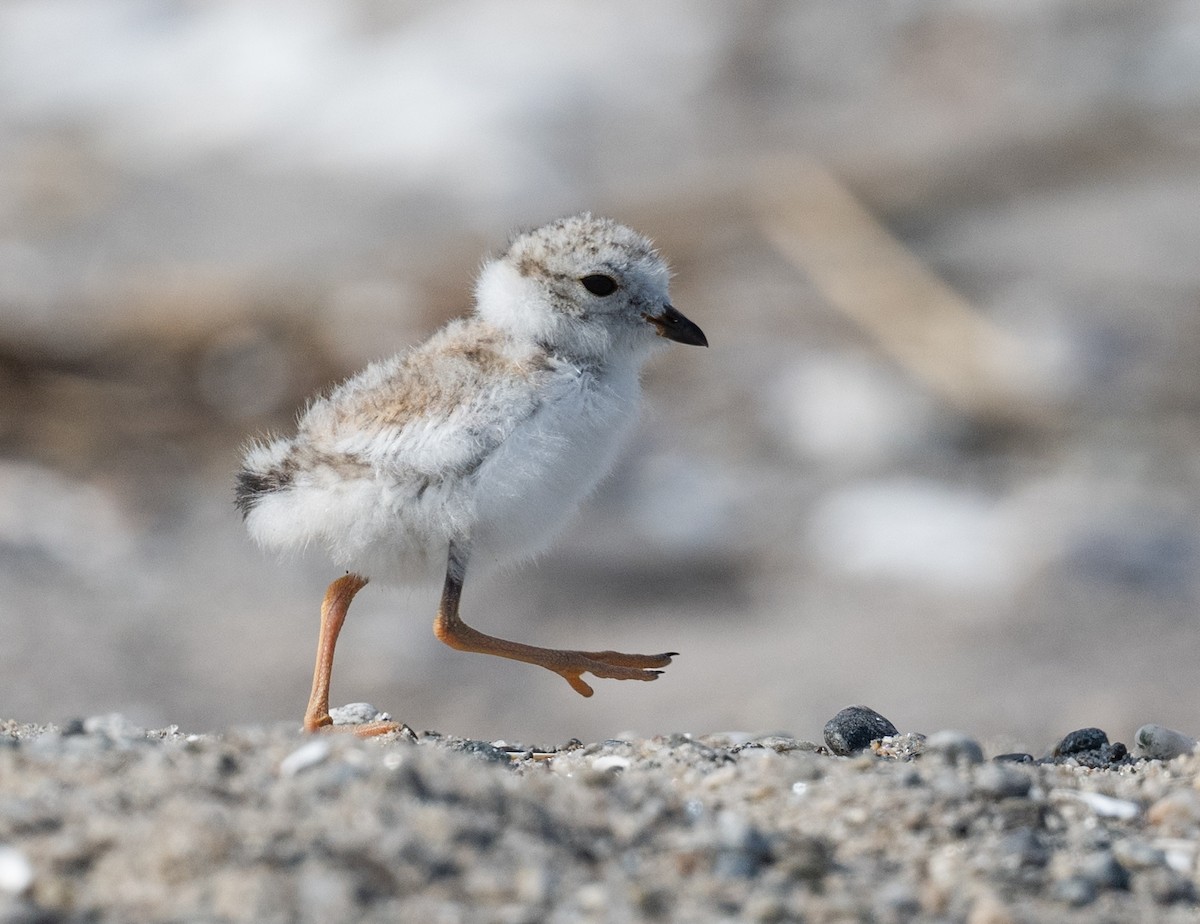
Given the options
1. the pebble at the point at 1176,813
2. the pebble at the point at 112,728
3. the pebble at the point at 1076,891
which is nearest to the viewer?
the pebble at the point at 1076,891

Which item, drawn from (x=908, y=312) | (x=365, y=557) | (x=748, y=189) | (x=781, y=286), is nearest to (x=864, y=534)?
(x=908, y=312)

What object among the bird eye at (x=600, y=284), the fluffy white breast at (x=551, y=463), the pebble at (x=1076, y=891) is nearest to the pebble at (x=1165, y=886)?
the pebble at (x=1076, y=891)

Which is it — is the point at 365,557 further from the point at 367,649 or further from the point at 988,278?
the point at 988,278

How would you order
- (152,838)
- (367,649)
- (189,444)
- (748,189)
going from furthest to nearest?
1. (748,189)
2. (189,444)
3. (367,649)
4. (152,838)

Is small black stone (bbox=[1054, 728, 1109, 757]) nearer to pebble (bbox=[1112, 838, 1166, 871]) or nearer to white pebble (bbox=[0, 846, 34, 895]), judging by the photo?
pebble (bbox=[1112, 838, 1166, 871])

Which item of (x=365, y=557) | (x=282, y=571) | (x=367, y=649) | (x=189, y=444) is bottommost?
(x=365, y=557)

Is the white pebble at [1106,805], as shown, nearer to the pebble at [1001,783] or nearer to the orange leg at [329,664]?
the pebble at [1001,783]

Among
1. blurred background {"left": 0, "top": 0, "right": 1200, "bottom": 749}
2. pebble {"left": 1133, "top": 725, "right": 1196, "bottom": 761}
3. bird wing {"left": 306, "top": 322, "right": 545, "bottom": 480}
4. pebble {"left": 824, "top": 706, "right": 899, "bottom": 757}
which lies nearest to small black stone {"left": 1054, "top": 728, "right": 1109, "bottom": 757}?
pebble {"left": 1133, "top": 725, "right": 1196, "bottom": 761}
